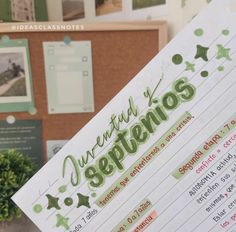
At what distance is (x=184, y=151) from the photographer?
51 centimetres

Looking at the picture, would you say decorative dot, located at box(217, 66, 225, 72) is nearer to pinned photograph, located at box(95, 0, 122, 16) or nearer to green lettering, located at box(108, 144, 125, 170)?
green lettering, located at box(108, 144, 125, 170)

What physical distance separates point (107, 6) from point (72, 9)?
88mm

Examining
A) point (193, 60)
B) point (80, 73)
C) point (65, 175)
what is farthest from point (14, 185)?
point (193, 60)

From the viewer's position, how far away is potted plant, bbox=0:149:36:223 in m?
0.55

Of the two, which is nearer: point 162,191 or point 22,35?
point 162,191

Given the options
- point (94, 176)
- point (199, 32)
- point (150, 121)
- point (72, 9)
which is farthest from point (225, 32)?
point (72, 9)

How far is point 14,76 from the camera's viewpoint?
635 millimetres

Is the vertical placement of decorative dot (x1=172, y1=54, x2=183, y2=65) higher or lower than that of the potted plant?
higher

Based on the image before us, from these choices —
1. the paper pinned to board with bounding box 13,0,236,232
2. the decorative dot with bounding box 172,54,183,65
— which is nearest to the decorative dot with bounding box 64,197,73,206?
the paper pinned to board with bounding box 13,0,236,232

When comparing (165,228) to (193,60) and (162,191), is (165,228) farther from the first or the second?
(193,60)

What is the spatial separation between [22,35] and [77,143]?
0.75ft

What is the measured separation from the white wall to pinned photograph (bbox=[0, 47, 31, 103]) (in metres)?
0.13

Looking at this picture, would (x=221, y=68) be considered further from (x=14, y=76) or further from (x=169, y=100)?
(x=14, y=76)

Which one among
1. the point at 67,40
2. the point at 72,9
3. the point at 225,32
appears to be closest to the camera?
the point at 225,32
